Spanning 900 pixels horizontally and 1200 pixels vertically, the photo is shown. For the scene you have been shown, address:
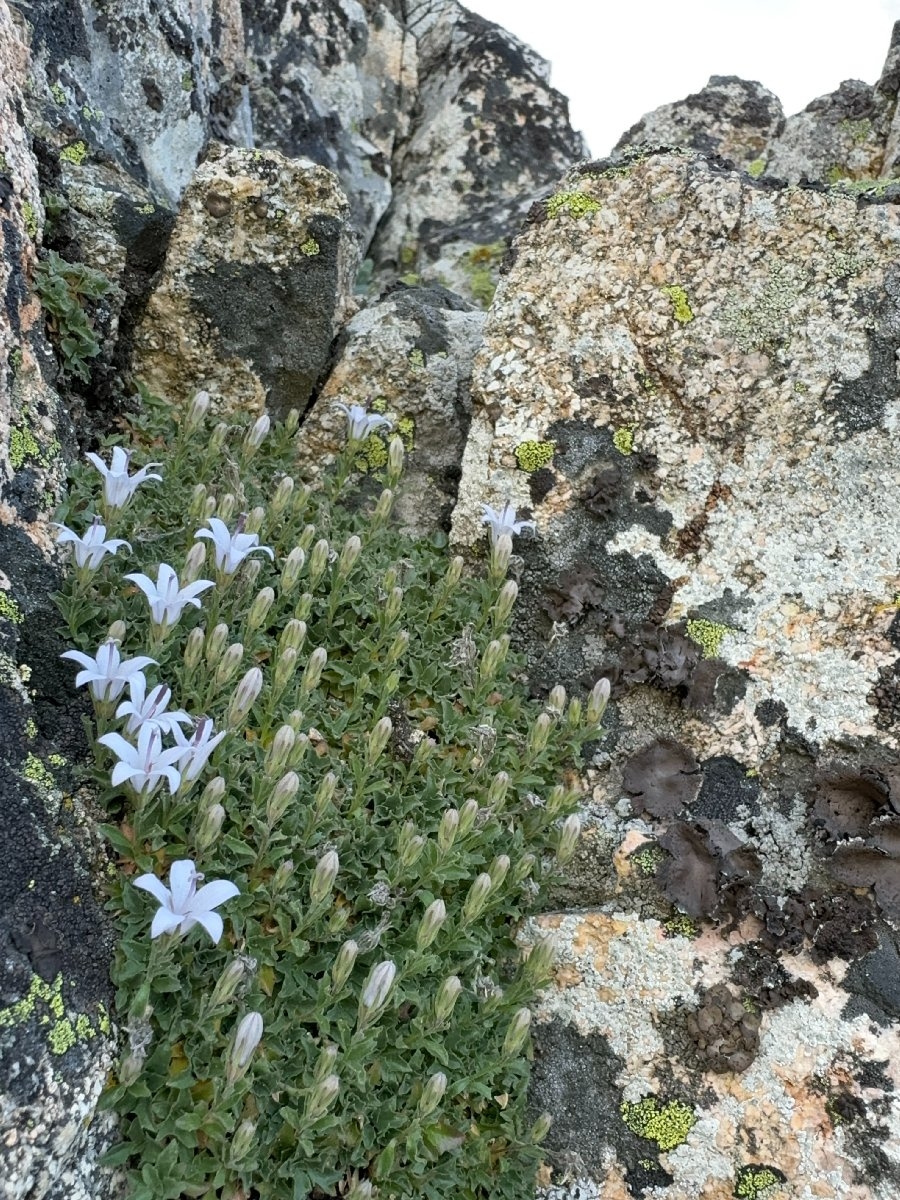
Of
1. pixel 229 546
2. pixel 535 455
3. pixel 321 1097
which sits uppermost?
pixel 535 455

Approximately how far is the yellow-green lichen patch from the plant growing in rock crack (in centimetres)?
59

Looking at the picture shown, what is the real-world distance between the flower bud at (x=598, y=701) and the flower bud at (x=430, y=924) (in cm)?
128

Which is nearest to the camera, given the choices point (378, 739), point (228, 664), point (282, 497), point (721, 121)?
point (228, 664)

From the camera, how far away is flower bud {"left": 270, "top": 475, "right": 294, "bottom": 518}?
4344 millimetres

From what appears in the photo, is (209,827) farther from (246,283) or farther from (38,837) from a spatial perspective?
(246,283)

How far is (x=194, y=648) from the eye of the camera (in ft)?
11.6

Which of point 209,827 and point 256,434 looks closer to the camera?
point 209,827

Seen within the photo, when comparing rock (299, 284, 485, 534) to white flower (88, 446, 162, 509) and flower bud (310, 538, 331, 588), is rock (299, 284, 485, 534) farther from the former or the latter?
white flower (88, 446, 162, 509)

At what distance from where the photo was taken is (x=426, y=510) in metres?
5.27

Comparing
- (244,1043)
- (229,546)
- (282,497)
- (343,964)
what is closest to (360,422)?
(282,497)

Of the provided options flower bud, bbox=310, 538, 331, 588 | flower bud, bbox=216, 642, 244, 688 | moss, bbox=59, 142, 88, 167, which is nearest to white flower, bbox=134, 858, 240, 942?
flower bud, bbox=216, 642, 244, 688

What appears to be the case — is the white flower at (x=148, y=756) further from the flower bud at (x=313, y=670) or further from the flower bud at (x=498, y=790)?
the flower bud at (x=498, y=790)

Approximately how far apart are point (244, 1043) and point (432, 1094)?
0.67 metres

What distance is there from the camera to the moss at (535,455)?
188 inches
